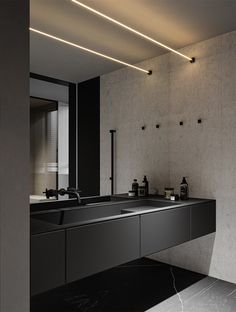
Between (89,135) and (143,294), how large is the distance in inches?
61.8

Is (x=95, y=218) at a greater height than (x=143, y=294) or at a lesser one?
greater

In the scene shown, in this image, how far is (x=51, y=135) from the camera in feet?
8.39

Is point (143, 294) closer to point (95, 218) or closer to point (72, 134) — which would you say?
point (95, 218)

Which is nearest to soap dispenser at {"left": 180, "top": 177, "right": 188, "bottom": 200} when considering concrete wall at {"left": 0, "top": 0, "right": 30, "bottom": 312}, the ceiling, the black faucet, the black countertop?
the black countertop

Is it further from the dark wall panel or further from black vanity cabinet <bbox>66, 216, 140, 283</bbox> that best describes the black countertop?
the dark wall panel

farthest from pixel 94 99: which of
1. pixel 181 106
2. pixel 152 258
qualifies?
pixel 152 258

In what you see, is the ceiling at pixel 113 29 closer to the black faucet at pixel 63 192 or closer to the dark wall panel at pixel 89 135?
the dark wall panel at pixel 89 135

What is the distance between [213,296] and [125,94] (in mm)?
2080

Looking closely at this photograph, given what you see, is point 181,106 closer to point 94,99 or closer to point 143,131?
point 143,131

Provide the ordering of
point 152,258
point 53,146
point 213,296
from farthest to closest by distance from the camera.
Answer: point 152,258 < point 53,146 < point 213,296

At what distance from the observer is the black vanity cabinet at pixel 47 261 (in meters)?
1.43

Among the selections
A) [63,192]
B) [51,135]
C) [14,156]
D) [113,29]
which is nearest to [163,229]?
[63,192]

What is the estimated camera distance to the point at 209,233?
271 centimetres

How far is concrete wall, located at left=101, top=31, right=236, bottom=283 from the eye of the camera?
2.67m
